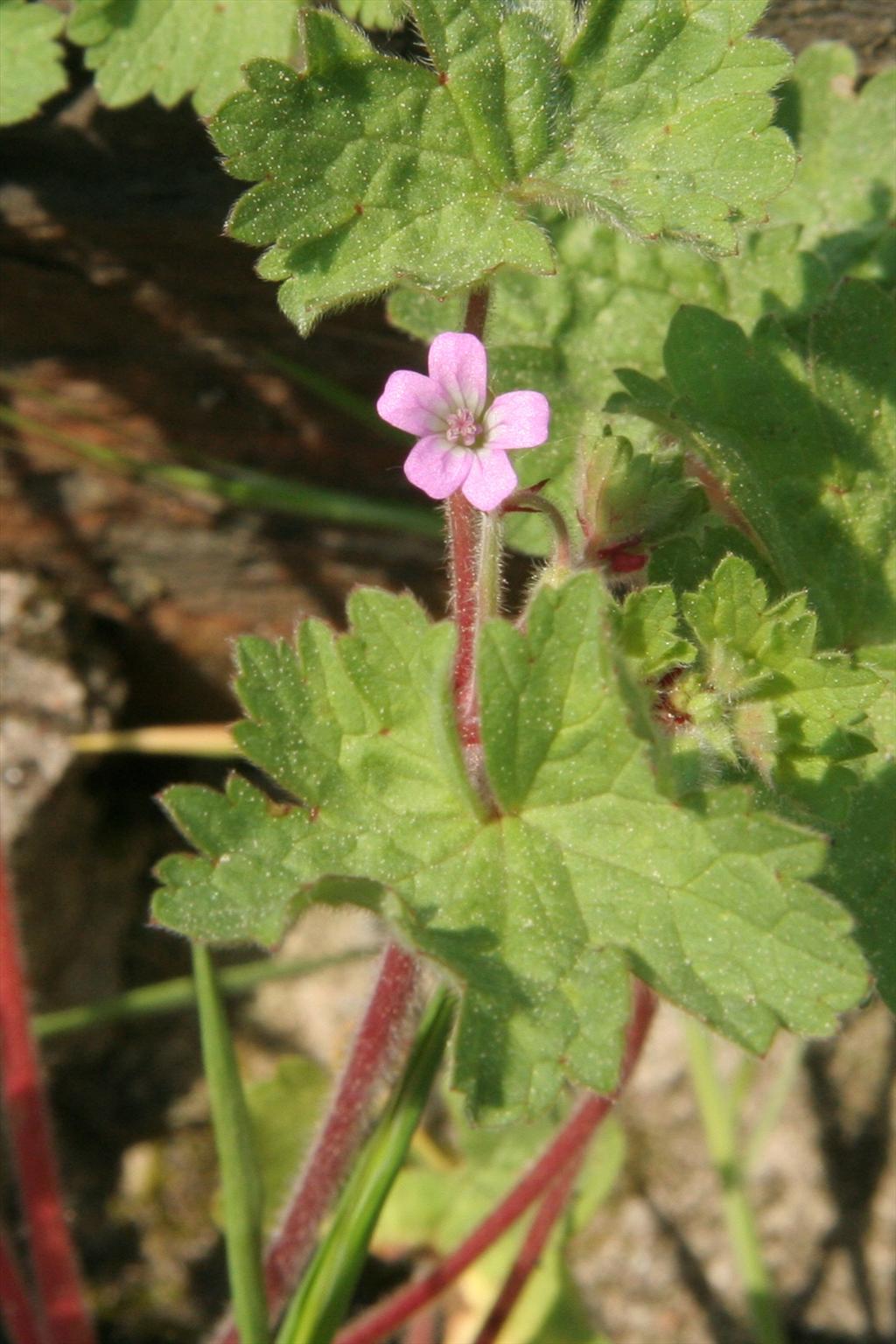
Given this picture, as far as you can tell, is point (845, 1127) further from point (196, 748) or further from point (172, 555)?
point (172, 555)

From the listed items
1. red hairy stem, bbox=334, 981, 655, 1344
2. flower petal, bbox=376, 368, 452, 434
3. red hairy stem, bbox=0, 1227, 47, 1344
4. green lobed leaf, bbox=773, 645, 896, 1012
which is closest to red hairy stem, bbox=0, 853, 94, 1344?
red hairy stem, bbox=0, 1227, 47, 1344

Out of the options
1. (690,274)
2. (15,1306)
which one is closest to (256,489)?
(690,274)

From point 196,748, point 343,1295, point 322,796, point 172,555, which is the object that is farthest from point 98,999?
point 322,796

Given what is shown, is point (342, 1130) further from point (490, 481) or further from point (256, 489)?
point (256, 489)

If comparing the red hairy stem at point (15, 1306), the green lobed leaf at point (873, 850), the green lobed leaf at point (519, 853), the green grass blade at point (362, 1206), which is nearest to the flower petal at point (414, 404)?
the green lobed leaf at point (519, 853)

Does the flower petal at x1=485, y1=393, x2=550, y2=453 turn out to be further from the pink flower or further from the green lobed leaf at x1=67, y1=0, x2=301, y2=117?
the green lobed leaf at x1=67, y1=0, x2=301, y2=117
